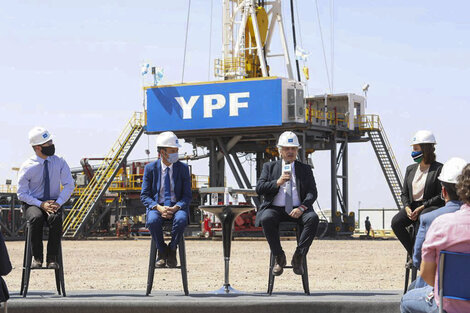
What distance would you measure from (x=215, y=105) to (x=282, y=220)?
109ft

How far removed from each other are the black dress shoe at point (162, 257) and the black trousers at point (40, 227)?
1.02 meters

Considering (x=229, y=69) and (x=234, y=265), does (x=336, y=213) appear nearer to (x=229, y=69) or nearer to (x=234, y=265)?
(x=229, y=69)

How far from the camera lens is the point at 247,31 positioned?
4650 centimetres

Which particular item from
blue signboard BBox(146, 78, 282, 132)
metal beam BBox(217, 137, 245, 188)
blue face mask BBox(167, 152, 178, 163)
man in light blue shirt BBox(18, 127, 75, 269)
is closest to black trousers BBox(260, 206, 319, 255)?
blue face mask BBox(167, 152, 178, 163)

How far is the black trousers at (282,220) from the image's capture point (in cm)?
939

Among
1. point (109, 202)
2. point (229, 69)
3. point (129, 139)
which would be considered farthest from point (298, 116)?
point (109, 202)

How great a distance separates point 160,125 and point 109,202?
988cm

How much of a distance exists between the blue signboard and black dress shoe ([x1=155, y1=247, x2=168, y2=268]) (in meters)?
31.9

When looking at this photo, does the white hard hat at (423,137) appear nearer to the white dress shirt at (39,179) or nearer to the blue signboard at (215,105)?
the white dress shirt at (39,179)

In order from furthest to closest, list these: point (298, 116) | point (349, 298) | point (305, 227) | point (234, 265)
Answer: point (298, 116) < point (234, 265) < point (305, 227) < point (349, 298)

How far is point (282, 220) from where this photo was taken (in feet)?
31.8

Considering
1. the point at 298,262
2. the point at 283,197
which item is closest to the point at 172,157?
the point at 283,197

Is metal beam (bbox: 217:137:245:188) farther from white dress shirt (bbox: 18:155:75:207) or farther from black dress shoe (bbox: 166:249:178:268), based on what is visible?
black dress shoe (bbox: 166:249:178:268)

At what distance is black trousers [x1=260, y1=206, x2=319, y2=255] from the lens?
939cm
